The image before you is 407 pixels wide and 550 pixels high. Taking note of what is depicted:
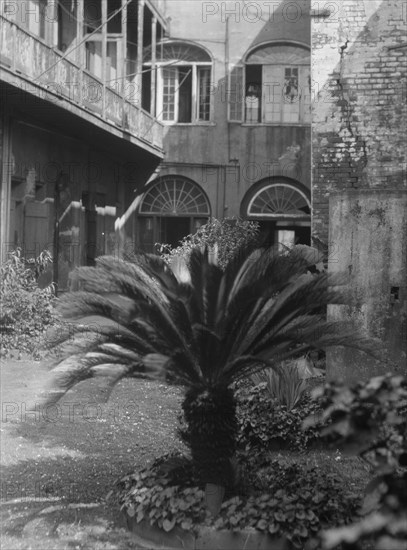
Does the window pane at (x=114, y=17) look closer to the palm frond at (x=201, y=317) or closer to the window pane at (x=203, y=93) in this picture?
the window pane at (x=203, y=93)

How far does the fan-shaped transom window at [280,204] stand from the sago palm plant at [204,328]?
54.0ft

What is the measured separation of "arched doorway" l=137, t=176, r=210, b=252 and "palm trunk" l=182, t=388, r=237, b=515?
1691cm

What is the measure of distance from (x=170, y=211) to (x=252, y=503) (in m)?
17.6

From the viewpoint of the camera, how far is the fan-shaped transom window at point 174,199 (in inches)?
883

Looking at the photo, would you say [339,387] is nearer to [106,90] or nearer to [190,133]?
[106,90]

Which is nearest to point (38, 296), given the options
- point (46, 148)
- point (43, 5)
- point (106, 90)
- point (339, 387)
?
point (46, 148)

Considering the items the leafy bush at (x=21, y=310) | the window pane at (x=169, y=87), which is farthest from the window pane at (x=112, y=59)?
the leafy bush at (x=21, y=310)

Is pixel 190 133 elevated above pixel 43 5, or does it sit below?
below

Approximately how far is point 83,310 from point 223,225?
1058 cm

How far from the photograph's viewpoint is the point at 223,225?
630 inches

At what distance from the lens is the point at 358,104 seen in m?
13.2

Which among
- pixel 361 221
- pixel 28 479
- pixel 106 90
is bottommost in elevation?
pixel 28 479

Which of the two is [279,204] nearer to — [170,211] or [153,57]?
[170,211]

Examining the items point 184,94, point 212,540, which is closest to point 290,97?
point 184,94
